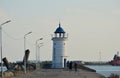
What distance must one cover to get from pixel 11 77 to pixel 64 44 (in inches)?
1070

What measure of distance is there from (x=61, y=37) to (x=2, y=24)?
29.9m

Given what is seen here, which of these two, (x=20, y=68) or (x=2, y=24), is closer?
(x=2, y=24)

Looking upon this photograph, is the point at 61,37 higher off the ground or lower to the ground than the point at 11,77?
higher

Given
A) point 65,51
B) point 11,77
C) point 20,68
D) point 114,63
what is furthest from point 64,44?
point 114,63

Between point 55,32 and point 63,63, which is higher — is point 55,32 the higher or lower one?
the higher one

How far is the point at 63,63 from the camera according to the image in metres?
63.0

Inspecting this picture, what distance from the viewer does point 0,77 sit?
3319 centimetres

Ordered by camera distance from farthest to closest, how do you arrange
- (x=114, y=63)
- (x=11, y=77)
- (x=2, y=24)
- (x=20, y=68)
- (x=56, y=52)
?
(x=114, y=63)
(x=56, y=52)
(x=20, y=68)
(x=11, y=77)
(x=2, y=24)

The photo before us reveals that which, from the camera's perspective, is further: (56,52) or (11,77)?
(56,52)

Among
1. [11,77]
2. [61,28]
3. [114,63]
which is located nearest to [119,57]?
[114,63]

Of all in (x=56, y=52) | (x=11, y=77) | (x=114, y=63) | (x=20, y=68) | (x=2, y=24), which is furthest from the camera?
(x=114, y=63)

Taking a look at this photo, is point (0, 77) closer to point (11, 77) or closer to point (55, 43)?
point (11, 77)

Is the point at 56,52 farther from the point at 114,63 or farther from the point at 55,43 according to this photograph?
the point at 114,63

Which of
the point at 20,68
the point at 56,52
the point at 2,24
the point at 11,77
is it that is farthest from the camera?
the point at 56,52
